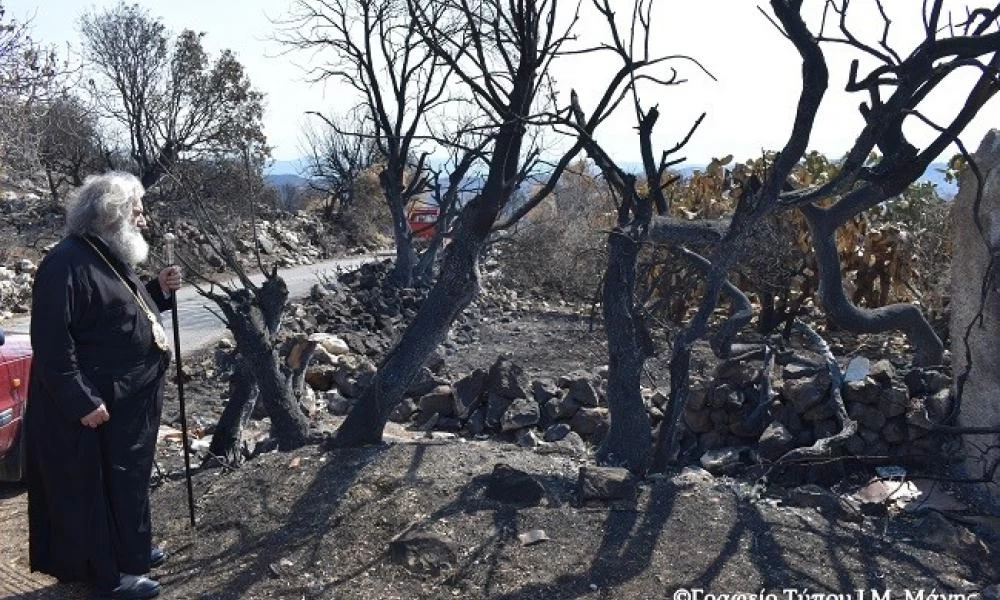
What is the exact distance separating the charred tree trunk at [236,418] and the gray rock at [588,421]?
10.8 feet

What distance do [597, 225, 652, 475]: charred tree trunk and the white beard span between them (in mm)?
2419

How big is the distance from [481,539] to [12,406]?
127 inches

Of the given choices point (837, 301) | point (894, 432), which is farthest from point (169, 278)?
point (894, 432)

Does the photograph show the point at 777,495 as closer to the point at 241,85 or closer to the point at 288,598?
the point at 288,598

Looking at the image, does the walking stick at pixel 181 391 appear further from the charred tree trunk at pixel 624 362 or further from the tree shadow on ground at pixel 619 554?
the charred tree trunk at pixel 624 362

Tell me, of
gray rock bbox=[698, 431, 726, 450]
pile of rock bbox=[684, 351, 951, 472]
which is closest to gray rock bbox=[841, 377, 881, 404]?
pile of rock bbox=[684, 351, 951, 472]

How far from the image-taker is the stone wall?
561 centimetres

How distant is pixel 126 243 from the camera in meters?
4.05

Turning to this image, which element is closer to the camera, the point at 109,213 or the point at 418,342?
Answer: the point at 109,213

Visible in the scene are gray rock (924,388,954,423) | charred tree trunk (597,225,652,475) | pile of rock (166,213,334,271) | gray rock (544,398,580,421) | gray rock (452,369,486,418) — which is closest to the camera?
charred tree trunk (597,225,652,475)

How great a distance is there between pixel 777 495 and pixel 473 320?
1011cm

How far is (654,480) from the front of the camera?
5023 mm

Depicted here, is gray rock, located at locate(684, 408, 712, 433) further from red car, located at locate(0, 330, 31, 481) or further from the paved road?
red car, located at locate(0, 330, 31, 481)

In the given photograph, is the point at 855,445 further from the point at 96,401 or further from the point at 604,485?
the point at 96,401
